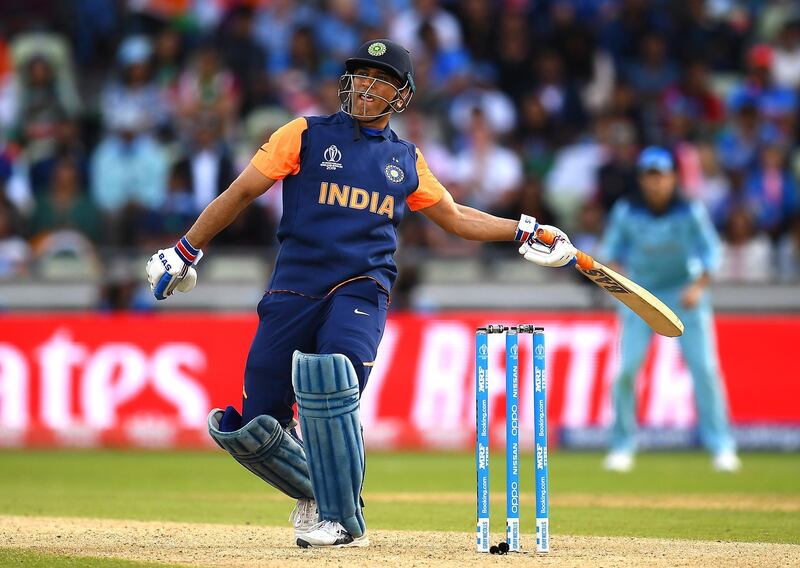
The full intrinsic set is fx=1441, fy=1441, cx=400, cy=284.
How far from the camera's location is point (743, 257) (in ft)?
44.5

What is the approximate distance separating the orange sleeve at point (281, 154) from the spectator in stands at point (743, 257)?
824 cm

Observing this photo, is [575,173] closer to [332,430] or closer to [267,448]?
[267,448]

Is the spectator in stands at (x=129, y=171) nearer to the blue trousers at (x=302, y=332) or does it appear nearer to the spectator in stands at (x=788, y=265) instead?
the spectator in stands at (x=788, y=265)

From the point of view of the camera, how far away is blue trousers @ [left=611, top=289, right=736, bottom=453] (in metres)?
11.2

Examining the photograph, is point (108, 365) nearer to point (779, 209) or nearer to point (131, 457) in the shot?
point (131, 457)

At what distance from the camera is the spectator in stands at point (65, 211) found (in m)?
14.4

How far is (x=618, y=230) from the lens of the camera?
11539mm

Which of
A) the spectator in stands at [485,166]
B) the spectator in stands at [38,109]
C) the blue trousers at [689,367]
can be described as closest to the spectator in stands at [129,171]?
the spectator in stands at [38,109]

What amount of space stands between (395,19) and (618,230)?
21.0 feet

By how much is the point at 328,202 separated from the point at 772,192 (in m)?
10.0

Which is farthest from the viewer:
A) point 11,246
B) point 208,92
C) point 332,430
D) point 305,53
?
point 305,53

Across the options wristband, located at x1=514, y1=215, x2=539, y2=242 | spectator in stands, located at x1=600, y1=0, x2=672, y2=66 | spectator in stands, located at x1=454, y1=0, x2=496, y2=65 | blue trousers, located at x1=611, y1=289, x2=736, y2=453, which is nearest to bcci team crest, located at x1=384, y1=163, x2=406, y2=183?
wristband, located at x1=514, y1=215, x2=539, y2=242

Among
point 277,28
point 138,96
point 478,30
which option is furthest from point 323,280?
point 478,30

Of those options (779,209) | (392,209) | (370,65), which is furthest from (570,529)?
(779,209)
